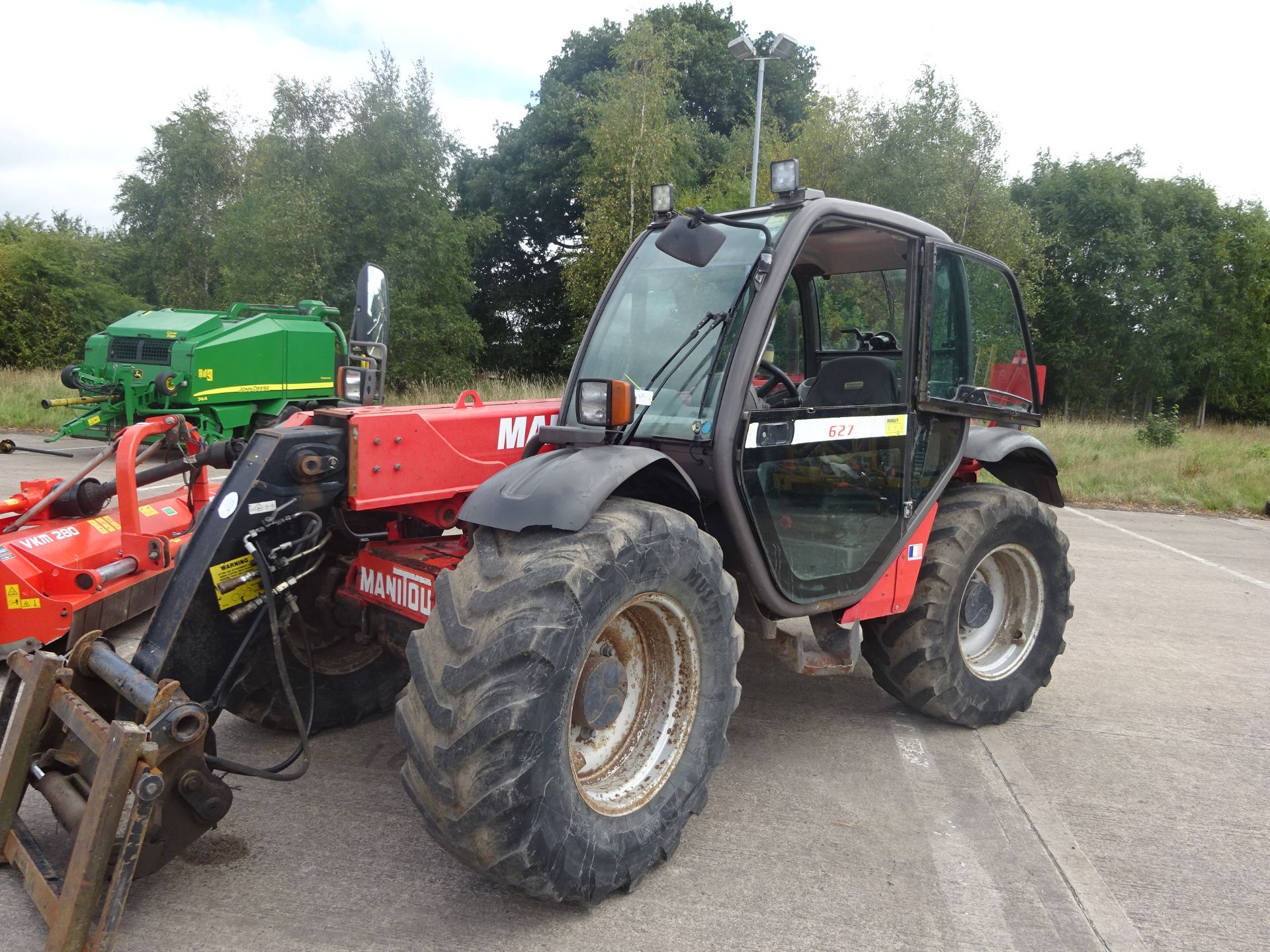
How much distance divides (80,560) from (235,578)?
1.86 metres

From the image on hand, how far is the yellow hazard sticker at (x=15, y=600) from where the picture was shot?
12.9 feet

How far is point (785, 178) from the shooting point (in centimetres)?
338

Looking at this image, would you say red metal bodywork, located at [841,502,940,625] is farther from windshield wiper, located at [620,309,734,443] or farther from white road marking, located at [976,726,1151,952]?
windshield wiper, located at [620,309,734,443]

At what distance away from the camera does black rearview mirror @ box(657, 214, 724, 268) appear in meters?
2.92

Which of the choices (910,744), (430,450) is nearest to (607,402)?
(430,450)

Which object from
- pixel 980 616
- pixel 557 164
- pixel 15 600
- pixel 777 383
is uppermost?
pixel 557 164

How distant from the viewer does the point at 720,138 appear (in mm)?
29938

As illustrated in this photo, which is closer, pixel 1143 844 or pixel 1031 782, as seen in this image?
pixel 1143 844

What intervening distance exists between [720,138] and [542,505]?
29.8 m

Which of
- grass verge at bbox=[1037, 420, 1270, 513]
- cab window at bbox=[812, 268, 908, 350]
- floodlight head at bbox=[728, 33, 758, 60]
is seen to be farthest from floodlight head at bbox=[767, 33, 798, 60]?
cab window at bbox=[812, 268, 908, 350]

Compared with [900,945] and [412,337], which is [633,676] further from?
[412,337]

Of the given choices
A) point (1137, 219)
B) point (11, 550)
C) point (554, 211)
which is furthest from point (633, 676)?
point (1137, 219)

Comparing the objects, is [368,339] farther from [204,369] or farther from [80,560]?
[204,369]

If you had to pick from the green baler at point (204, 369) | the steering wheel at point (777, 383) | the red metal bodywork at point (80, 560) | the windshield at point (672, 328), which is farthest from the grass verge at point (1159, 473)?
the red metal bodywork at point (80, 560)
